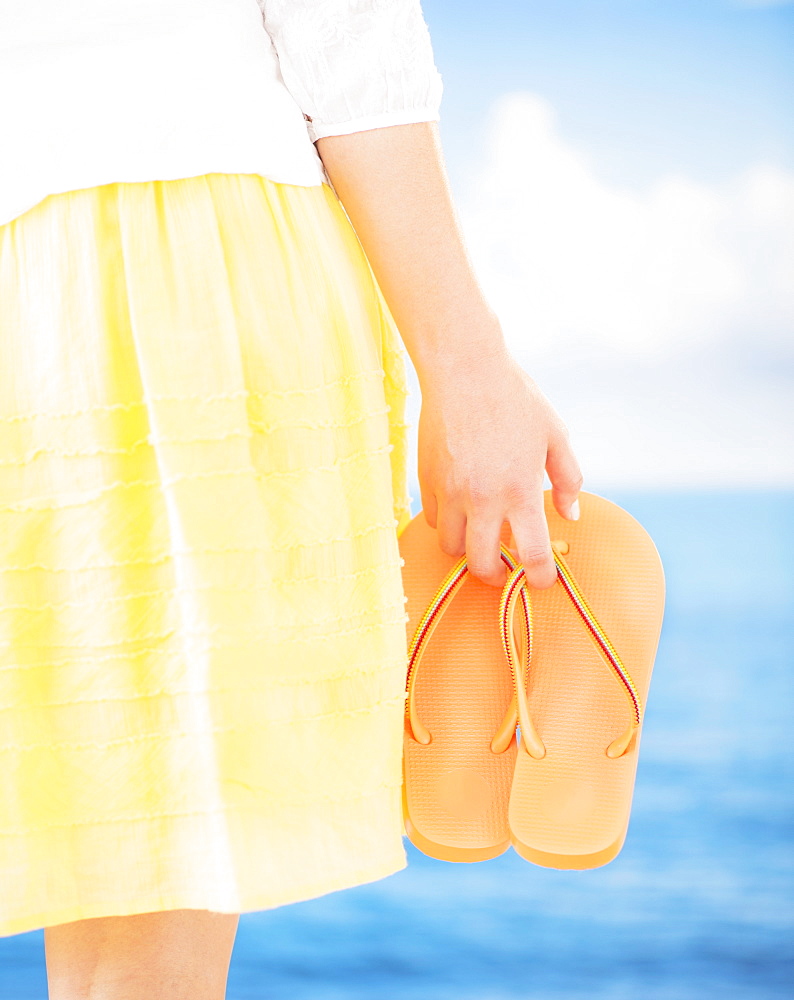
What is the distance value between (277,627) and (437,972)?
1672mm

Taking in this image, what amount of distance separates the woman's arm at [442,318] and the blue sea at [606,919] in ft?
5.15

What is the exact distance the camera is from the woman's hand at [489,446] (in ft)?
1.93

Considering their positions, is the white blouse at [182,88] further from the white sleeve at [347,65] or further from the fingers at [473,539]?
the fingers at [473,539]

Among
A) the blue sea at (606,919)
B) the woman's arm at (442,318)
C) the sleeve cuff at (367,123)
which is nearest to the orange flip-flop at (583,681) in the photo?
the woman's arm at (442,318)

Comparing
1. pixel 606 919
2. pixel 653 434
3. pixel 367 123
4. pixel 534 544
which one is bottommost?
pixel 653 434

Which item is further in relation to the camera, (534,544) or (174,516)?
(534,544)

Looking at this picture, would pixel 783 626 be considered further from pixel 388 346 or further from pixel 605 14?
pixel 388 346

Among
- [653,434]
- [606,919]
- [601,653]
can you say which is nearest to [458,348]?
[601,653]

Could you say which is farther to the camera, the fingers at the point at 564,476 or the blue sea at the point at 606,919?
the blue sea at the point at 606,919

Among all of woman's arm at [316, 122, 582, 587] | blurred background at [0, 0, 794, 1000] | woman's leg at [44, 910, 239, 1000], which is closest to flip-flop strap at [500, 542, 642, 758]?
woman's arm at [316, 122, 582, 587]

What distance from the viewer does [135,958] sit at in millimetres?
551

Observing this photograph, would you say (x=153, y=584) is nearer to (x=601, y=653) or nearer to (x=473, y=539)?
(x=473, y=539)

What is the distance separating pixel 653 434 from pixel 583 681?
26.3 ft

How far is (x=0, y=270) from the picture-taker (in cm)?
52
